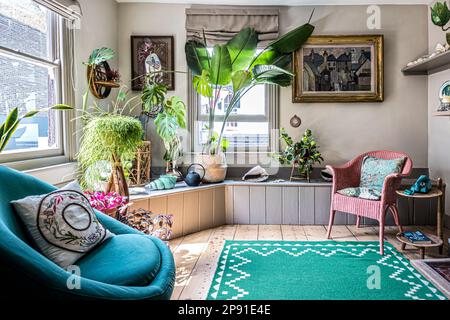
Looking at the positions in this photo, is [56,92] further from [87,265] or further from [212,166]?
[87,265]

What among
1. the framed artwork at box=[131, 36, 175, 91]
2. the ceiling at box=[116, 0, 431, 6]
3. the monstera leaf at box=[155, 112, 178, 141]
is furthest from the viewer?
the framed artwork at box=[131, 36, 175, 91]

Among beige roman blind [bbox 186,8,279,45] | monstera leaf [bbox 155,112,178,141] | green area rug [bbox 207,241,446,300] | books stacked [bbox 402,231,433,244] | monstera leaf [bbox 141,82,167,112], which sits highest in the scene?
beige roman blind [bbox 186,8,279,45]

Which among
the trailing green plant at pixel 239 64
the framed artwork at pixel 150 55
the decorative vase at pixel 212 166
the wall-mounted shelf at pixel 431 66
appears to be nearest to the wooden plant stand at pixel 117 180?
the decorative vase at pixel 212 166

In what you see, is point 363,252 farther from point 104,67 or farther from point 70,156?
point 104,67

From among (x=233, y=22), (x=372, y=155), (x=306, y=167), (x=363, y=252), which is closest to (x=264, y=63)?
(x=233, y=22)

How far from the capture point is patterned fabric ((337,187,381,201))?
323 centimetres

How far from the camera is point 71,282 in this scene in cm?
130

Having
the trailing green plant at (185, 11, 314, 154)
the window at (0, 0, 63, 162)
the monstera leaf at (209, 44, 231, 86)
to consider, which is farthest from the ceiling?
the window at (0, 0, 63, 162)

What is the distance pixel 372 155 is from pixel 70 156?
2.96 meters

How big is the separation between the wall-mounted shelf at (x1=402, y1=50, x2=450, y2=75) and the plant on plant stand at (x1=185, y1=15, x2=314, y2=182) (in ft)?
3.88

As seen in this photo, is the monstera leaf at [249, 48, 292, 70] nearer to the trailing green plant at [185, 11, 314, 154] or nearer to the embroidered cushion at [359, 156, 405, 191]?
the trailing green plant at [185, 11, 314, 154]

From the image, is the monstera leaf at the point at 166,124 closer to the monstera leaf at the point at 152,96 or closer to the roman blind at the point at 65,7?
the monstera leaf at the point at 152,96

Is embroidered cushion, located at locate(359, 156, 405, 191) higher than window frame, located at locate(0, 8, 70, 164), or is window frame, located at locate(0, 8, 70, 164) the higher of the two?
window frame, located at locate(0, 8, 70, 164)
